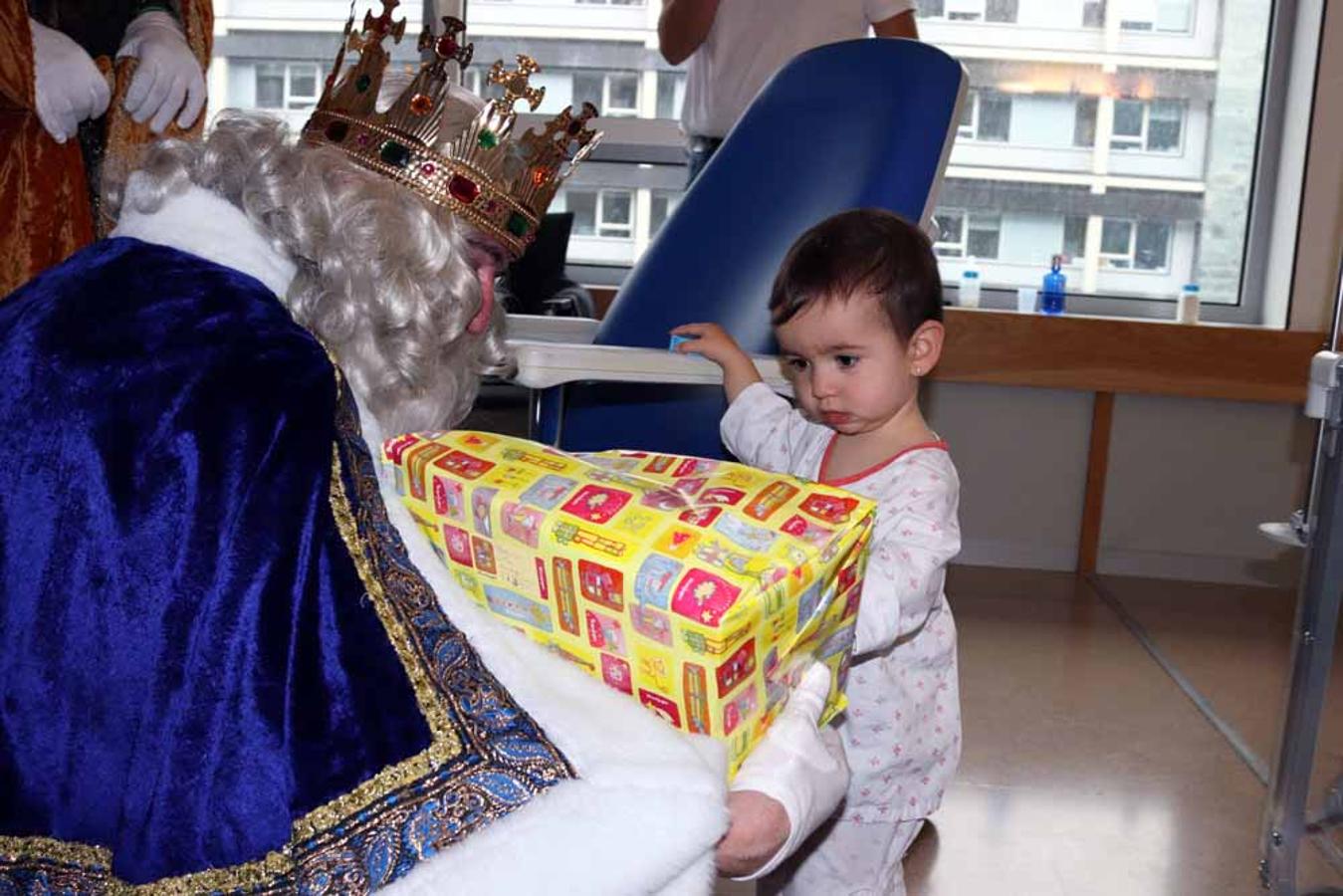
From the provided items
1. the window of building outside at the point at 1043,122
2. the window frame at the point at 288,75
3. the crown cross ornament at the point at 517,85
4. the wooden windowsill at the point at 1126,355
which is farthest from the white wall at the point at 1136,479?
the crown cross ornament at the point at 517,85

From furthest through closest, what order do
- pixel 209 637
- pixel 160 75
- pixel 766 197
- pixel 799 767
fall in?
1. pixel 766 197
2. pixel 160 75
3. pixel 799 767
4. pixel 209 637

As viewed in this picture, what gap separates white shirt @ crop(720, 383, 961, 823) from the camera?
1.25 meters

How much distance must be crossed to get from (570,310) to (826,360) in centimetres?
196

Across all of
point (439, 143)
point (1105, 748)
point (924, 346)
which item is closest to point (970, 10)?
point (1105, 748)

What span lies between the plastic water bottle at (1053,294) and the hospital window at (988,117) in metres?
A: 0.43

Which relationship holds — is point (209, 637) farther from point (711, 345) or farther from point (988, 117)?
point (988, 117)

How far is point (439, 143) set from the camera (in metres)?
1.00

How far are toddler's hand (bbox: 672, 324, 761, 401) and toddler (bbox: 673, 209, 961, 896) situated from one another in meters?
0.13

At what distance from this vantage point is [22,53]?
4.53 feet

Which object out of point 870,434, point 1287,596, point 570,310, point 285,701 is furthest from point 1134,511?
point 285,701

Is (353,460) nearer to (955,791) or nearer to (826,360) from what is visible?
(826,360)

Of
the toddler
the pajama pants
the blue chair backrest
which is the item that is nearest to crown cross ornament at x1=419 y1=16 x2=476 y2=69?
the toddler

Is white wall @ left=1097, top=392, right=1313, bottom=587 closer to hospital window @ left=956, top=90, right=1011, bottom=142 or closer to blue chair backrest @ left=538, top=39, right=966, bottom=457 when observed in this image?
hospital window @ left=956, top=90, right=1011, bottom=142

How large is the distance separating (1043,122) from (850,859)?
301 cm
